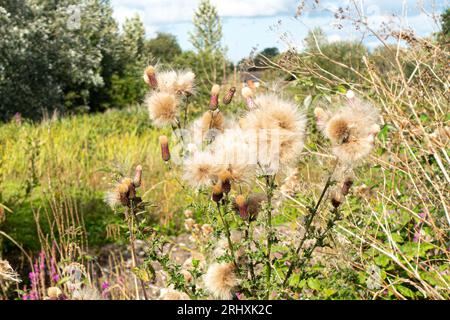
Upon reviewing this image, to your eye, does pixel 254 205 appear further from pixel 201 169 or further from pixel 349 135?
pixel 349 135

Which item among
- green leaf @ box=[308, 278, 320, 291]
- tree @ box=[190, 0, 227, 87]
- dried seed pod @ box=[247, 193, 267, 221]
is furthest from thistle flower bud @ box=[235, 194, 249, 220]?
tree @ box=[190, 0, 227, 87]

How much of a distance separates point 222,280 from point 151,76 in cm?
57

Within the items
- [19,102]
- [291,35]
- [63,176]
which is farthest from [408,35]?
[19,102]

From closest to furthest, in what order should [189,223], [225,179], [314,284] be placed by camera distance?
[225,179]
[314,284]
[189,223]

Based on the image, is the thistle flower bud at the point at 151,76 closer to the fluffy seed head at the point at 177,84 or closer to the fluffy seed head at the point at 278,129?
the fluffy seed head at the point at 177,84

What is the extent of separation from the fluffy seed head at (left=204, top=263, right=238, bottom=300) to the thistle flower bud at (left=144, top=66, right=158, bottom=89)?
1.70ft

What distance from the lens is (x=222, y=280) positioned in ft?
4.47

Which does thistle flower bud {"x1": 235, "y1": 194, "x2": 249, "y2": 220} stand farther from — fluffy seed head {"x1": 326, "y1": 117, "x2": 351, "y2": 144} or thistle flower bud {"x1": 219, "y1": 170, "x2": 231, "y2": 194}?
fluffy seed head {"x1": 326, "y1": 117, "x2": 351, "y2": 144}

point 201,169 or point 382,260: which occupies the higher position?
point 201,169

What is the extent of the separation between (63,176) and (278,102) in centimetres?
437

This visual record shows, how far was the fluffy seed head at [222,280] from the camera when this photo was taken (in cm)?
136

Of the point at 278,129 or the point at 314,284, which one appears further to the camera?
the point at 314,284

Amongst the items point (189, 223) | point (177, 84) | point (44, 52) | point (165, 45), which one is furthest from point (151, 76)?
point (165, 45)

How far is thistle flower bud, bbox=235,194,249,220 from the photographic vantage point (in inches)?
49.5
